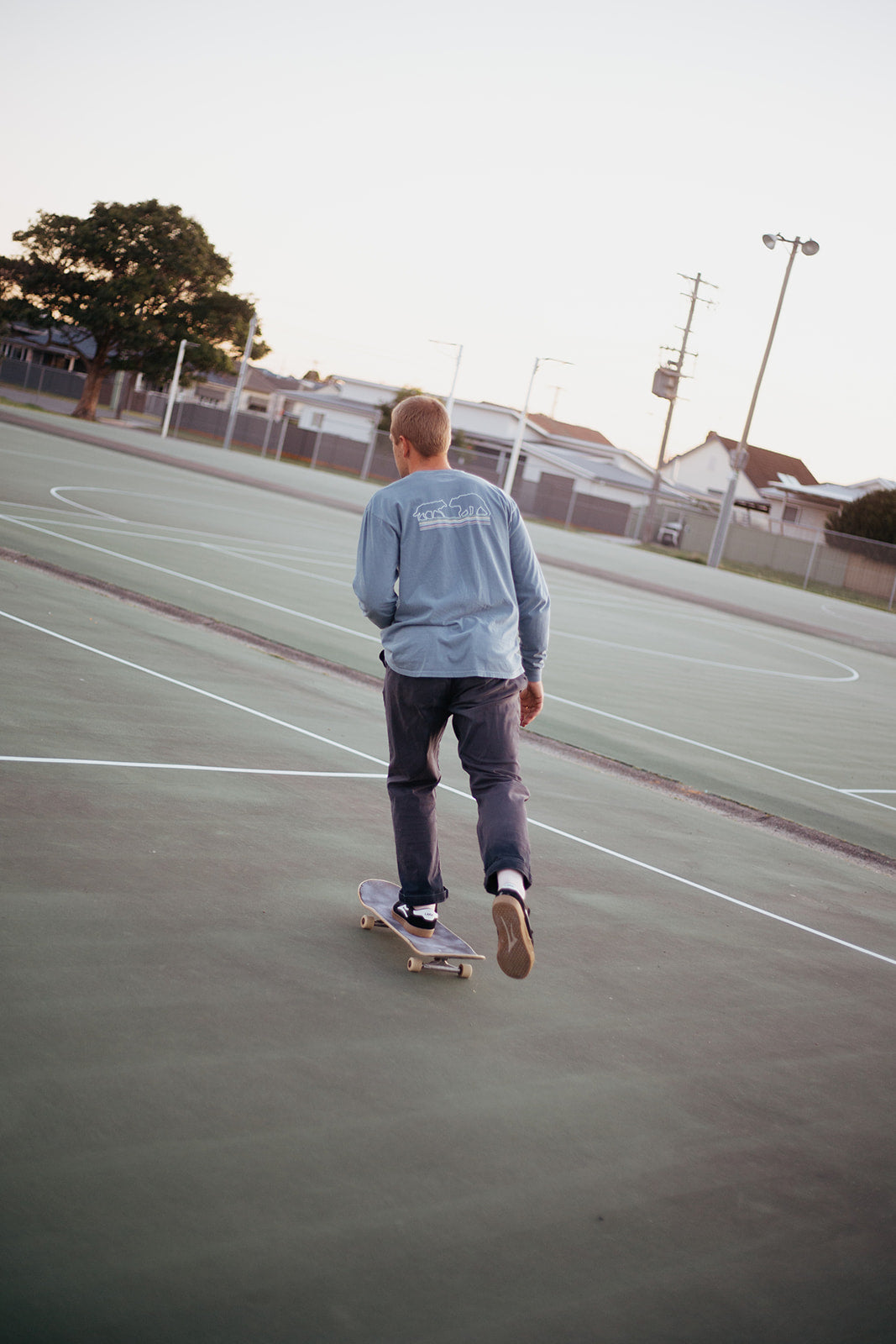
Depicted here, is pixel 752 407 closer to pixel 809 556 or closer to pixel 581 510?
pixel 809 556

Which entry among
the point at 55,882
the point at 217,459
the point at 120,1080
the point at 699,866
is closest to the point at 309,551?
the point at 699,866

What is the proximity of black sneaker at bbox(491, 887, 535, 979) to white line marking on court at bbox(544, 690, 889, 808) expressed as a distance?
600cm

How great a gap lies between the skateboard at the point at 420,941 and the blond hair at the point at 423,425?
5.33ft

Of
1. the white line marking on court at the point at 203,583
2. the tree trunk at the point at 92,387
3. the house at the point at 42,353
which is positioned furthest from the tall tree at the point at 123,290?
the white line marking on court at the point at 203,583

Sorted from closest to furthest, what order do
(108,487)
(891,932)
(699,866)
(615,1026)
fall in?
1. (615,1026)
2. (891,932)
3. (699,866)
4. (108,487)

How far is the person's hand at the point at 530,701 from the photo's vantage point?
4453mm

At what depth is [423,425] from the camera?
4230mm

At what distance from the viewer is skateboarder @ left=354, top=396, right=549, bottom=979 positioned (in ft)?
13.5

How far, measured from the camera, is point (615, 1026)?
4.06 m

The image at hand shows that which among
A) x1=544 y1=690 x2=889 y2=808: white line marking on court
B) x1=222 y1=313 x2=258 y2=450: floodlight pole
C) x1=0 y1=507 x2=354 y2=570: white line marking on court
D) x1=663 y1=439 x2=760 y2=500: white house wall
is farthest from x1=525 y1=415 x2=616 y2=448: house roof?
x1=544 y1=690 x2=889 y2=808: white line marking on court

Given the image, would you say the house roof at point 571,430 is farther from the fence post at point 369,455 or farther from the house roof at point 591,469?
the fence post at point 369,455

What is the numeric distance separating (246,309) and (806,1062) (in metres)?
62.8

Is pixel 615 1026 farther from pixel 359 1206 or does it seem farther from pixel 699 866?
pixel 699 866

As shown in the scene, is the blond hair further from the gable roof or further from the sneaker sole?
the gable roof
